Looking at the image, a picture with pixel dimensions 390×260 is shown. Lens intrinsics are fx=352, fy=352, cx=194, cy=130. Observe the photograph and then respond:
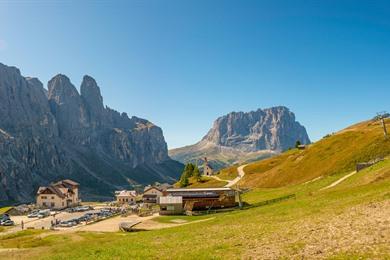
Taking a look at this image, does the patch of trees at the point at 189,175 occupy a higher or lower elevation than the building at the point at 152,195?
higher

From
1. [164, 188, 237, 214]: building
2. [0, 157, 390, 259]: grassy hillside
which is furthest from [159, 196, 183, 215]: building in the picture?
[0, 157, 390, 259]: grassy hillside

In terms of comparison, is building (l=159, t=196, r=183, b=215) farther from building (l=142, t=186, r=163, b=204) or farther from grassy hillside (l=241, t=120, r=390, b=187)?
building (l=142, t=186, r=163, b=204)

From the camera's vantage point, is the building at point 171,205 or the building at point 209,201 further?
the building at point 171,205

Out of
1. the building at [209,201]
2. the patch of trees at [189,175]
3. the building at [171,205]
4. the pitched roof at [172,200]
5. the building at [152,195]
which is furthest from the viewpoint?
the building at [152,195]

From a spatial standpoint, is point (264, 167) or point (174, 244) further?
point (264, 167)

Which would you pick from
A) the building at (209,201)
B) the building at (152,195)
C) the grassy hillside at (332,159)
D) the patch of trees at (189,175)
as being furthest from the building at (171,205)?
the building at (152,195)

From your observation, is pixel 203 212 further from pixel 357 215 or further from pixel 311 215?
pixel 357 215

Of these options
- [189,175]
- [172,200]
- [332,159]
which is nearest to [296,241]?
[172,200]

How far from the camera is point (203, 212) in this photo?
80812mm

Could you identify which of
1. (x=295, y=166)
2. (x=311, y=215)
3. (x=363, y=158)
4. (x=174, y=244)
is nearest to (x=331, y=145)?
(x=295, y=166)

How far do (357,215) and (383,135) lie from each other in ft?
246

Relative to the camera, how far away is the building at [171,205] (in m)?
87.8

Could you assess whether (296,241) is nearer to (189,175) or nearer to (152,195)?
(152,195)

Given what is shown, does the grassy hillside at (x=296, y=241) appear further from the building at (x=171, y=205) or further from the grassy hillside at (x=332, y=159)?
the grassy hillside at (x=332, y=159)
